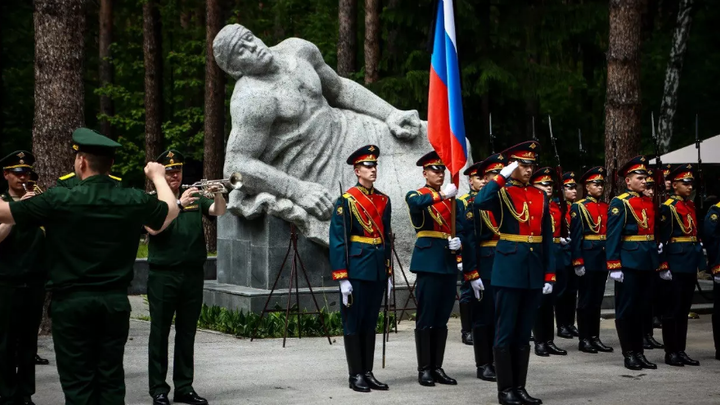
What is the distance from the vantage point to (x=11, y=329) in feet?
27.8

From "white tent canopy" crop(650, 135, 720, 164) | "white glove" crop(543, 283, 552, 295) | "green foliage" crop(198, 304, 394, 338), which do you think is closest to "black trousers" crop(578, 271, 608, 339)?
"green foliage" crop(198, 304, 394, 338)

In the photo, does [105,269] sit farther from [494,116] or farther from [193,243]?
[494,116]

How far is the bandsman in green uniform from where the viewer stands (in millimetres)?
11195

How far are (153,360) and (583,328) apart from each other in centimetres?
519

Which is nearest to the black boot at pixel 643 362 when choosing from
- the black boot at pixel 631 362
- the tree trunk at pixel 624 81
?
the black boot at pixel 631 362

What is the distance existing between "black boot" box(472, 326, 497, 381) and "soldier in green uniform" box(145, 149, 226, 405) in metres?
2.60

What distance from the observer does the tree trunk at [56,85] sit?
43.3ft

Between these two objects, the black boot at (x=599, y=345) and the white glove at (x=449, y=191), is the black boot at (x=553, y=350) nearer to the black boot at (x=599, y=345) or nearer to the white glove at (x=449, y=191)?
the black boot at (x=599, y=345)

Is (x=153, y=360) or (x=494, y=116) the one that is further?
(x=494, y=116)

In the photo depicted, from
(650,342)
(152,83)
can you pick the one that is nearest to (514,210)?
(650,342)

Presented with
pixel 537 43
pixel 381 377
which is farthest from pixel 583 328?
pixel 537 43

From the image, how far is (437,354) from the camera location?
9.88 m

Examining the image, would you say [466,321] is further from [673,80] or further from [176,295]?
[673,80]

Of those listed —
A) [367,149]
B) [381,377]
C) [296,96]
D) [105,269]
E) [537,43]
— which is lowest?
[381,377]
